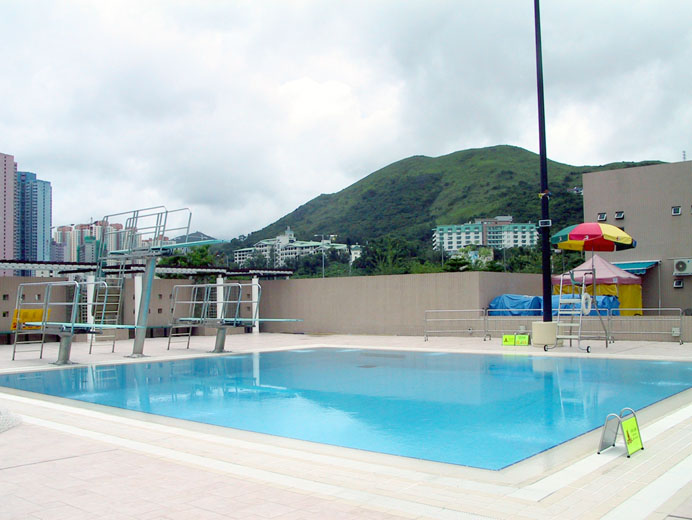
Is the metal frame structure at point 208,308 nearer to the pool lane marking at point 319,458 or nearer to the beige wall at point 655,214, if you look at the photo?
the pool lane marking at point 319,458

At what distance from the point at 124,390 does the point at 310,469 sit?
629 centimetres

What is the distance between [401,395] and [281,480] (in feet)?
15.6

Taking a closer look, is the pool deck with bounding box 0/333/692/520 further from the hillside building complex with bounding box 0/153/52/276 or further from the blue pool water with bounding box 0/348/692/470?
the hillside building complex with bounding box 0/153/52/276

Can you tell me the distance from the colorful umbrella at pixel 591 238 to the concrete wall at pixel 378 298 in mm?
4500

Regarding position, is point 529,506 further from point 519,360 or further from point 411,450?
point 519,360

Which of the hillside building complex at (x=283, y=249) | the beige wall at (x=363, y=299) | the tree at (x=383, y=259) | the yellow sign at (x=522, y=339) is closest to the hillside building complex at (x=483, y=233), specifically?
the tree at (x=383, y=259)

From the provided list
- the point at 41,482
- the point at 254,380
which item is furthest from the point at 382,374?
the point at 41,482

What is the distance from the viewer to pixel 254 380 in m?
11.3

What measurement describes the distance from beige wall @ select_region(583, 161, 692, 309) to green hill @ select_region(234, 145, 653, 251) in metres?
58.4

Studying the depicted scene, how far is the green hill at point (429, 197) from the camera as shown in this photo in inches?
3676

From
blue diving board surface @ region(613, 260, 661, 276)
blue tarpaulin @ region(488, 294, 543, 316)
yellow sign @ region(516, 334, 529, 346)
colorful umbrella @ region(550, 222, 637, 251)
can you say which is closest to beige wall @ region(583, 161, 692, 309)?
blue diving board surface @ region(613, 260, 661, 276)

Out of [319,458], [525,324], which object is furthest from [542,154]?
[319,458]

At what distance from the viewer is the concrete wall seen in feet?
69.2

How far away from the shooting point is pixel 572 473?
4715 mm
